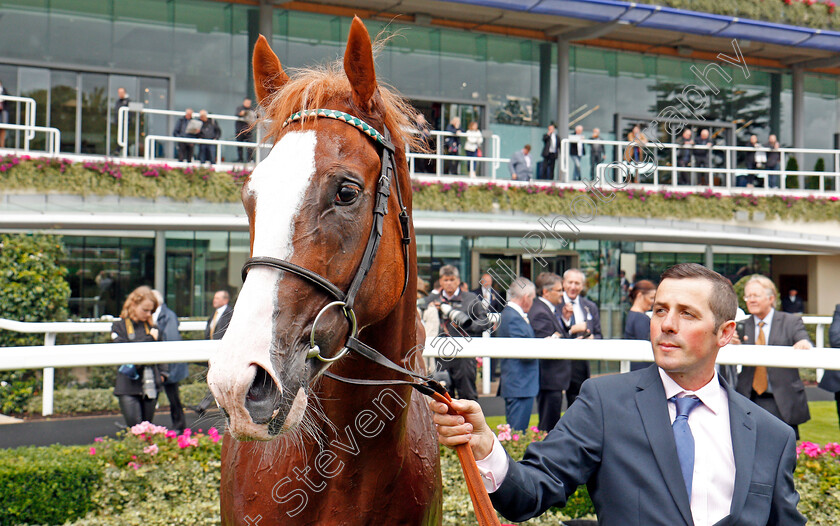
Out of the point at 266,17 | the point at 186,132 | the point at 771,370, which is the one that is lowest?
the point at 771,370

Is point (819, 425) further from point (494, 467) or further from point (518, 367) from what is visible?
point (494, 467)

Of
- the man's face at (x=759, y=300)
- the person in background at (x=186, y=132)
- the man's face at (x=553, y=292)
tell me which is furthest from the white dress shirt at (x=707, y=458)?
the person in background at (x=186, y=132)

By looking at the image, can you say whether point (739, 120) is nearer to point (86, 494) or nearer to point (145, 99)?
point (145, 99)

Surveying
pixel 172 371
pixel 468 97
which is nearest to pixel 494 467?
pixel 172 371

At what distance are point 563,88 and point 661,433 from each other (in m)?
17.3

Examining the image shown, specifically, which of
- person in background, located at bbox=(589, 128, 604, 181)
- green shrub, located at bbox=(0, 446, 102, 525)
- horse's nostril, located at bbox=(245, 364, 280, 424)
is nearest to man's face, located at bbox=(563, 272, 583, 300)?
green shrub, located at bbox=(0, 446, 102, 525)

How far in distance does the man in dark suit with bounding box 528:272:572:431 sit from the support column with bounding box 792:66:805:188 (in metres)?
17.8

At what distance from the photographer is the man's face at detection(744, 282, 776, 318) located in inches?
210

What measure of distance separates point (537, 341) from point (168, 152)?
42.4ft

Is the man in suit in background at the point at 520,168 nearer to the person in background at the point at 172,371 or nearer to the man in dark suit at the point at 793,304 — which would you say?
the man in dark suit at the point at 793,304

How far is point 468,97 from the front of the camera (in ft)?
59.8

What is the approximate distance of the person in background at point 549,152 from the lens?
52.3ft

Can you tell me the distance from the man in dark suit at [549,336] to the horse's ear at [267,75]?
392 centimetres

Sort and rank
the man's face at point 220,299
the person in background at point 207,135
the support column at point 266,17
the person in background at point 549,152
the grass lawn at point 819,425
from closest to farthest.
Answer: the grass lawn at point 819,425
the man's face at point 220,299
the person in background at point 207,135
the support column at point 266,17
the person in background at point 549,152
